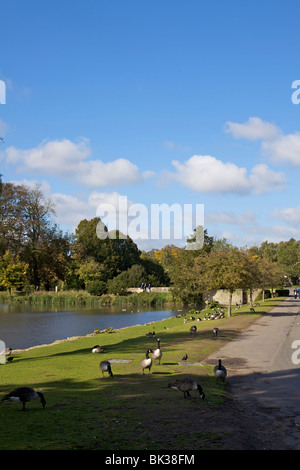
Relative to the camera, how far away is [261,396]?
13039 mm

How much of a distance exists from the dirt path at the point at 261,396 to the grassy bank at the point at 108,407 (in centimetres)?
59

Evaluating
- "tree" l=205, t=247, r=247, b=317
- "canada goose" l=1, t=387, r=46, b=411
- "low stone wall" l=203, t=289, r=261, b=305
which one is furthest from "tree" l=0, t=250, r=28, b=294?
"canada goose" l=1, t=387, r=46, b=411

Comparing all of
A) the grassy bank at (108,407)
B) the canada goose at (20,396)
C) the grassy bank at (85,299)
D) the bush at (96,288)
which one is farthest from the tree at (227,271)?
the bush at (96,288)

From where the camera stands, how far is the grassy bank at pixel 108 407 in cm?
841

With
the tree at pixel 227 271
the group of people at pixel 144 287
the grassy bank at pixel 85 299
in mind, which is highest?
the tree at pixel 227 271

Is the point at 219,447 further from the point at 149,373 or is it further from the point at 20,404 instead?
the point at 149,373

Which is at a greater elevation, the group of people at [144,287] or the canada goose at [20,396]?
the canada goose at [20,396]

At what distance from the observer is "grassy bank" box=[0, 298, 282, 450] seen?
8.41 meters

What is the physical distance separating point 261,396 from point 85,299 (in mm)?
A: 73817

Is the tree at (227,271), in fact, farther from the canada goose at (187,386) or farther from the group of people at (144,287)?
the group of people at (144,287)

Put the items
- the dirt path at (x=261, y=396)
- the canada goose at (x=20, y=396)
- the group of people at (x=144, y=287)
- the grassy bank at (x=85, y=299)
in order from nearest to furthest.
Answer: the dirt path at (x=261, y=396) → the canada goose at (x=20, y=396) → the grassy bank at (x=85, y=299) → the group of people at (x=144, y=287)

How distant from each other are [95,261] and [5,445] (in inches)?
3746
